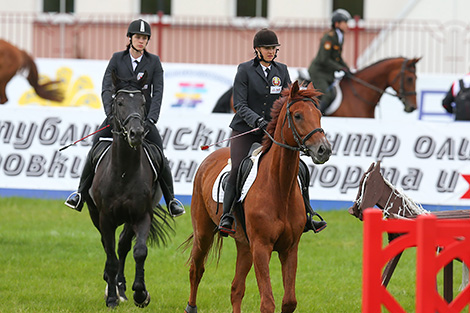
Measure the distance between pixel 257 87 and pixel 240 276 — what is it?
1778 millimetres

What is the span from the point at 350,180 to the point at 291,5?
9773 millimetres

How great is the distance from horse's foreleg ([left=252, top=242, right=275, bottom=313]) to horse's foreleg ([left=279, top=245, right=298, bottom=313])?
13 centimetres

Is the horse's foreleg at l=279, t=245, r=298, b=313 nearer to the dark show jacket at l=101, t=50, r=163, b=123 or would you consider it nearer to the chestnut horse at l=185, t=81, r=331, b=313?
the chestnut horse at l=185, t=81, r=331, b=313

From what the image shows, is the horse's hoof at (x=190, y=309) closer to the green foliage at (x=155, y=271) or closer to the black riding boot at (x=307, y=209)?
the green foliage at (x=155, y=271)

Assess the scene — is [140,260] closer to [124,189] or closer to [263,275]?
[124,189]

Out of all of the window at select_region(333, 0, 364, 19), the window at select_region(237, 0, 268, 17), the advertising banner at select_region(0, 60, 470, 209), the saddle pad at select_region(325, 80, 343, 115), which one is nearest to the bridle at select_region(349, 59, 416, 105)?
the saddle pad at select_region(325, 80, 343, 115)

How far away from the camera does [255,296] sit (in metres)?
9.19

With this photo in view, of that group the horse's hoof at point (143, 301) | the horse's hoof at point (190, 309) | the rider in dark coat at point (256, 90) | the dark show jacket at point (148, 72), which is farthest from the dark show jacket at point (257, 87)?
the horse's hoof at point (143, 301)

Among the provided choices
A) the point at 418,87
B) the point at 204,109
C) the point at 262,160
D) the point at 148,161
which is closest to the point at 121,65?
the point at 148,161

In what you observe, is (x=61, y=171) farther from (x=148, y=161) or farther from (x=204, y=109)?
(x=148, y=161)

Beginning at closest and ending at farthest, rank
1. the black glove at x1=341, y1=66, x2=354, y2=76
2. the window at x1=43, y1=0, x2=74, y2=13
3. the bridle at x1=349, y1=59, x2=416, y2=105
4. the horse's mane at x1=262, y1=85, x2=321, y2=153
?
the horse's mane at x1=262, y1=85, x2=321, y2=153 < the black glove at x1=341, y1=66, x2=354, y2=76 < the bridle at x1=349, y1=59, x2=416, y2=105 < the window at x1=43, y1=0, x2=74, y2=13

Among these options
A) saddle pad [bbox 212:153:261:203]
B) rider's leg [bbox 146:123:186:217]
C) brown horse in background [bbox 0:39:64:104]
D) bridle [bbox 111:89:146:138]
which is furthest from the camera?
brown horse in background [bbox 0:39:64:104]

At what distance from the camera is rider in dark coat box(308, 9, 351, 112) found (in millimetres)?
15203

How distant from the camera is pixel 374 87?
15.3 meters
